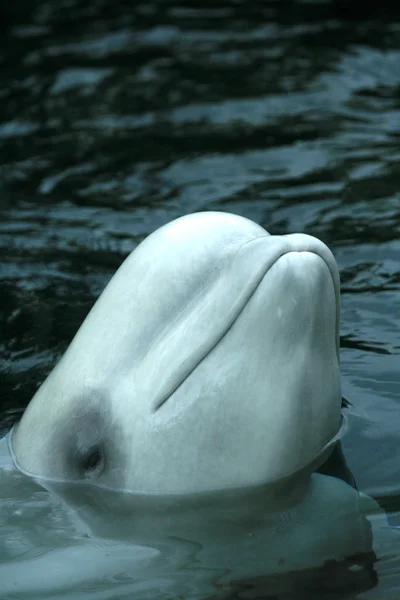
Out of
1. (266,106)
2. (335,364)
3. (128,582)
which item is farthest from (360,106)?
(128,582)

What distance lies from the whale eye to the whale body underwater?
26 mm

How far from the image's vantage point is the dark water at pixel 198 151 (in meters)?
7.74

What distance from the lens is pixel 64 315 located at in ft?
27.0

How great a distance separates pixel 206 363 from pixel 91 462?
858mm

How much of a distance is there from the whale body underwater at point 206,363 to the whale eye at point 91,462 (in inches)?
1.0

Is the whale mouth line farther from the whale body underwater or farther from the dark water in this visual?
the dark water

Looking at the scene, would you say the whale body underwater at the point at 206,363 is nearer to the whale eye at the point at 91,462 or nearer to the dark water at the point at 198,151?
the whale eye at the point at 91,462

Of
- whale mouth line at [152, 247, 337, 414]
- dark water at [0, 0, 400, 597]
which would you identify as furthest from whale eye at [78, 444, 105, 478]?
dark water at [0, 0, 400, 597]

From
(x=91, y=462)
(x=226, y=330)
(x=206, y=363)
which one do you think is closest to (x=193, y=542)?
(x=91, y=462)

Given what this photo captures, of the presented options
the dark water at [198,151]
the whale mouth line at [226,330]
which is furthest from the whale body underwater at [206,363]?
the dark water at [198,151]

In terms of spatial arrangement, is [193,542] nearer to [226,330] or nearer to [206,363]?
[206,363]

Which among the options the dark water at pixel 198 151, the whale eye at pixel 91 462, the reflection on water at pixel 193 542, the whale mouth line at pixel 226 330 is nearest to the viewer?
the reflection on water at pixel 193 542

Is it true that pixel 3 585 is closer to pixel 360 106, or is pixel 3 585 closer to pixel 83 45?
pixel 360 106

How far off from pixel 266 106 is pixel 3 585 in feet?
27.0
